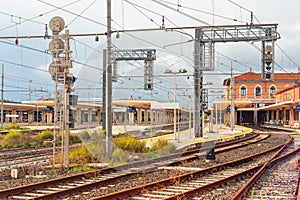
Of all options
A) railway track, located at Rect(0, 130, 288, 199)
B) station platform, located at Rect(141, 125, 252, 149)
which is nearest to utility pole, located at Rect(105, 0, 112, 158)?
railway track, located at Rect(0, 130, 288, 199)

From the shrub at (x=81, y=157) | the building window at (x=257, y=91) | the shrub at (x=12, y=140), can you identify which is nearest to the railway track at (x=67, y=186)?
the shrub at (x=81, y=157)

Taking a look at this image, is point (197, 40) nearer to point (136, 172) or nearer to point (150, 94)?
point (150, 94)

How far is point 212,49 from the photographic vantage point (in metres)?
28.0

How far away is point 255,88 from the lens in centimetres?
8700

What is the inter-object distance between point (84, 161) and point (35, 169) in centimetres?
212

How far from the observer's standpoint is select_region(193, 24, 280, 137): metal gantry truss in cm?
2494

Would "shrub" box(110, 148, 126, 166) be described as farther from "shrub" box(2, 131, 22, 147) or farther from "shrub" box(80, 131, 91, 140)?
"shrub" box(2, 131, 22, 147)

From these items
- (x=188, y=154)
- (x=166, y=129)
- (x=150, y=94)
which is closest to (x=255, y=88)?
(x=166, y=129)

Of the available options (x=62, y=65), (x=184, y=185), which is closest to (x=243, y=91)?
(x=62, y=65)

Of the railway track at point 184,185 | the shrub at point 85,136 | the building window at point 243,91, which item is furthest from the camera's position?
the building window at point 243,91

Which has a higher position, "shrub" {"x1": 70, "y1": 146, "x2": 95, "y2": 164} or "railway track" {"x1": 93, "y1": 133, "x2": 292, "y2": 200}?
"shrub" {"x1": 70, "y1": 146, "x2": 95, "y2": 164}

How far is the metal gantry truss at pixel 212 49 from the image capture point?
24.9m

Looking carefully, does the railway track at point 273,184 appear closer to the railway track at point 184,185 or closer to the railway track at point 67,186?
the railway track at point 184,185

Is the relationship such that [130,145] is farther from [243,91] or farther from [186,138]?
[243,91]
